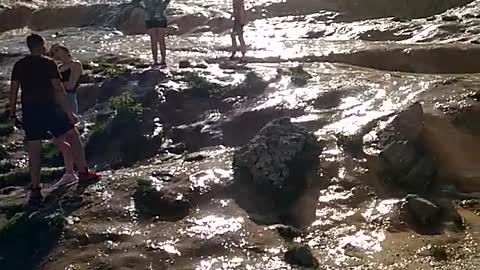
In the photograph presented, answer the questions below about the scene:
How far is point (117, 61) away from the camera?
13672 millimetres

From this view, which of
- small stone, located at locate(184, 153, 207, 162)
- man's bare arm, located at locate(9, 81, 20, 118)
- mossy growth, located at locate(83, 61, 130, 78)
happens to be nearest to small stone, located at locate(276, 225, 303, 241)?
small stone, located at locate(184, 153, 207, 162)

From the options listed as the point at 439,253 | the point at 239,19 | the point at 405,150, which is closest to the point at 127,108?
the point at 239,19

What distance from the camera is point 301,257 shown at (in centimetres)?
690

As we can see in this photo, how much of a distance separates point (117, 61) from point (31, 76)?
5848 mm

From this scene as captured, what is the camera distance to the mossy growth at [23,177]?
9.17 m

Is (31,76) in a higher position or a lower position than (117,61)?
higher

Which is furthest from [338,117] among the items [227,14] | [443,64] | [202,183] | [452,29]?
[227,14]

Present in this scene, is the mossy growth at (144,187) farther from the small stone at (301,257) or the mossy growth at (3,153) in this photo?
the mossy growth at (3,153)

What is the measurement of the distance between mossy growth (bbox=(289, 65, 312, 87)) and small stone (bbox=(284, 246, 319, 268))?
4.69 metres

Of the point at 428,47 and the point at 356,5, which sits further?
the point at 356,5

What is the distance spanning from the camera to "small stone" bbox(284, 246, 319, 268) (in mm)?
6875

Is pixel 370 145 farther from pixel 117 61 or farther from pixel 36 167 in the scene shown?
pixel 117 61

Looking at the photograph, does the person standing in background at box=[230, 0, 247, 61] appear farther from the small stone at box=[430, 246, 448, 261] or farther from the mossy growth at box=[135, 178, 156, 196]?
the small stone at box=[430, 246, 448, 261]

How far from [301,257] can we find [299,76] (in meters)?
5.07
